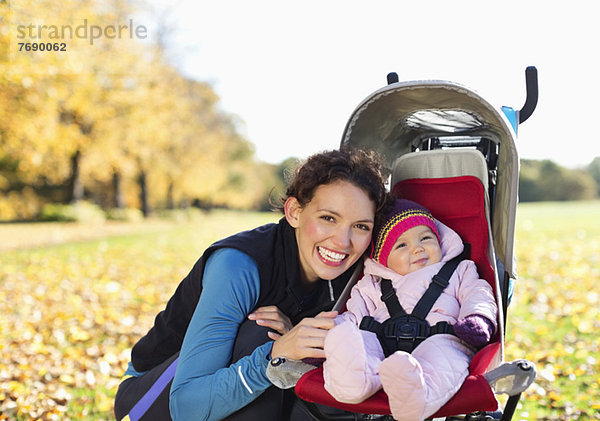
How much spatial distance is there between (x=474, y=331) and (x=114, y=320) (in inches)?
188

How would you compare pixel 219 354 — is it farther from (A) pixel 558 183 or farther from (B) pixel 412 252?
(A) pixel 558 183

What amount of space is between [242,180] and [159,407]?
107ft

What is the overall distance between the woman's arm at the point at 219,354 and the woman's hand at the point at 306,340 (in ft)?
0.37

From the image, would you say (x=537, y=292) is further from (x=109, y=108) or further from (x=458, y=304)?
(x=109, y=108)

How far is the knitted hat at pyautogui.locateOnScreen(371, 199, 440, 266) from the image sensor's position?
234 cm

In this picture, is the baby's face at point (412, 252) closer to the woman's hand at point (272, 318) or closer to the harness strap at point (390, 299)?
the harness strap at point (390, 299)

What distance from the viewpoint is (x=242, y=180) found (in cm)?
3444

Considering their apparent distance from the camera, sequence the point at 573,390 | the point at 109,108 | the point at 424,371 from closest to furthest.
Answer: the point at 424,371, the point at 573,390, the point at 109,108

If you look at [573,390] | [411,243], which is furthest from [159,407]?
[573,390]

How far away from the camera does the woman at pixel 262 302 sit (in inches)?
75.8

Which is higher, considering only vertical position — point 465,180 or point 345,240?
point 465,180

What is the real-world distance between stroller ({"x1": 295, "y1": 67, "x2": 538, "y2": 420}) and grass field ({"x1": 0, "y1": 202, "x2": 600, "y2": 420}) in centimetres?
155

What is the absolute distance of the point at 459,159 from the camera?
9.00 feet

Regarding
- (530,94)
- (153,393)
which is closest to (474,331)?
(153,393)
